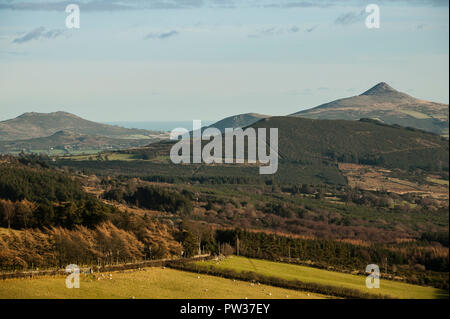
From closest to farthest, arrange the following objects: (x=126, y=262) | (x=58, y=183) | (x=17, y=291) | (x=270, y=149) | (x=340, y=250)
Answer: (x=17, y=291)
(x=126, y=262)
(x=340, y=250)
(x=58, y=183)
(x=270, y=149)

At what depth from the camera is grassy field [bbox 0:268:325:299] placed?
40344 mm

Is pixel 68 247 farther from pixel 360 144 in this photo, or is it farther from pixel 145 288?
pixel 360 144

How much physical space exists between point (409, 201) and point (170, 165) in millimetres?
67409

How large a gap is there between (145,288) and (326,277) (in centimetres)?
1738

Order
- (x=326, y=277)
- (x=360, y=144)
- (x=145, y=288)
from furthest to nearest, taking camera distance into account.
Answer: (x=360, y=144) → (x=326, y=277) → (x=145, y=288)

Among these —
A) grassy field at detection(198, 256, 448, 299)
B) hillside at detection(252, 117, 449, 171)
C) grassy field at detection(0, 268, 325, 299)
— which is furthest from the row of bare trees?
hillside at detection(252, 117, 449, 171)

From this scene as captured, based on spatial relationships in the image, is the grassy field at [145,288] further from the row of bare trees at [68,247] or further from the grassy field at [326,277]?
the grassy field at [326,277]

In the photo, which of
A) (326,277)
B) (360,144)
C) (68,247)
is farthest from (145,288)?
(360,144)

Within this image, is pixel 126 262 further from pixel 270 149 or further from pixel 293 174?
pixel 270 149

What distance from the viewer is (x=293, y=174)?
14400 centimetres

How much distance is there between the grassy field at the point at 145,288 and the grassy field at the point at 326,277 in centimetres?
458

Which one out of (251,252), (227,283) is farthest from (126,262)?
(251,252)

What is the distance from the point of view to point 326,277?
5338 centimetres

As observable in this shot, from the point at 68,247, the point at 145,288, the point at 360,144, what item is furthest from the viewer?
the point at 360,144
